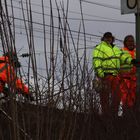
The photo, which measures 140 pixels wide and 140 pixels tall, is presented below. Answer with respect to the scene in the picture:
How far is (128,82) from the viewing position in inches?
265

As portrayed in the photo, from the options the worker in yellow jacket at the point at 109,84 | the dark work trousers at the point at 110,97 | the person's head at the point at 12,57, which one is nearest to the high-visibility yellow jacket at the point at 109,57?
the worker in yellow jacket at the point at 109,84

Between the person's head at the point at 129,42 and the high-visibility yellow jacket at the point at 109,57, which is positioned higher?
the person's head at the point at 129,42

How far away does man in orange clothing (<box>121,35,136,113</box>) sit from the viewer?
5.45 meters

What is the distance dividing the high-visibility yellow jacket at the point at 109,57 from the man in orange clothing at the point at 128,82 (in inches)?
5.1

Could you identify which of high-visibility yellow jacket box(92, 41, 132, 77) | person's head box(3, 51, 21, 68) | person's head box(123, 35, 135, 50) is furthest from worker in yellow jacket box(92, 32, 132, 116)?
person's head box(3, 51, 21, 68)

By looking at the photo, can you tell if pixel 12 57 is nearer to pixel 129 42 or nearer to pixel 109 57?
pixel 109 57

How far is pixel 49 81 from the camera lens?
3266 mm

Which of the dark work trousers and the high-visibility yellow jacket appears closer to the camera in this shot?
the dark work trousers

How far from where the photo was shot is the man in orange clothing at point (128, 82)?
17.9 ft

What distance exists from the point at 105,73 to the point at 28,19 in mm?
3573

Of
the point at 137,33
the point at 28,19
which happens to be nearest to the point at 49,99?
the point at 28,19

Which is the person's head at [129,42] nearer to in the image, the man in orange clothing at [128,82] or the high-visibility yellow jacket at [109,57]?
the man in orange clothing at [128,82]

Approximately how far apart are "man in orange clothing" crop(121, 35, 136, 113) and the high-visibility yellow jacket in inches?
5.1

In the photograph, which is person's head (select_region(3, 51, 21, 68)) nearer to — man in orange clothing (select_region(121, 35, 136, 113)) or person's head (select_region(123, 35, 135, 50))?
man in orange clothing (select_region(121, 35, 136, 113))
